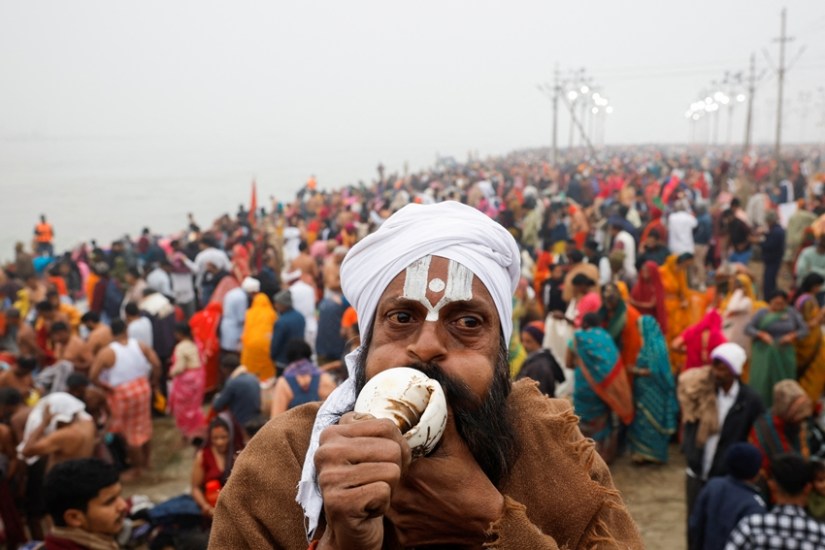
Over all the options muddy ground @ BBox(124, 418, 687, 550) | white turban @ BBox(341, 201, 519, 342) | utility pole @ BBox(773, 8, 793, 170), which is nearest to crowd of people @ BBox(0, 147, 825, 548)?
white turban @ BBox(341, 201, 519, 342)

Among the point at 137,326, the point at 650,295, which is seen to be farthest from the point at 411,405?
the point at 137,326

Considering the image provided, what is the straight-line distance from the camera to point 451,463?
1262mm

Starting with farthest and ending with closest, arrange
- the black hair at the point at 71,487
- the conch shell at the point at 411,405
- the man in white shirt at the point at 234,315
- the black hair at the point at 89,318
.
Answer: the man in white shirt at the point at 234,315 < the black hair at the point at 89,318 < the black hair at the point at 71,487 < the conch shell at the point at 411,405

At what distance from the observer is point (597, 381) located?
629cm

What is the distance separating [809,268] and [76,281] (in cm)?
1054

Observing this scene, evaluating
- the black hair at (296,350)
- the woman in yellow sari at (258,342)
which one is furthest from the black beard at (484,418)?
the woman in yellow sari at (258,342)

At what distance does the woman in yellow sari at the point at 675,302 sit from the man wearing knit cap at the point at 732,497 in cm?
354

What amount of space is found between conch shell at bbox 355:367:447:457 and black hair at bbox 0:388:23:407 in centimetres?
526

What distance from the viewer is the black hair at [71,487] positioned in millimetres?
3506

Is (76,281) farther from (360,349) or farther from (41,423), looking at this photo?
(360,349)

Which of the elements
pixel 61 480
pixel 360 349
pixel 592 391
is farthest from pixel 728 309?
pixel 360 349

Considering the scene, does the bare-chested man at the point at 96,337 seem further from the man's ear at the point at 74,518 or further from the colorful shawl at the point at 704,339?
the colorful shawl at the point at 704,339

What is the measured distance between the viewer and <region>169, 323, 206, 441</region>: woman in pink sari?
7.22 meters

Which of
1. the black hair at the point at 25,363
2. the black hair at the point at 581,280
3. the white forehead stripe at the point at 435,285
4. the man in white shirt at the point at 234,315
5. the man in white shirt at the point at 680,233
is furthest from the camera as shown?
the man in white shirt at the point at 680,233
